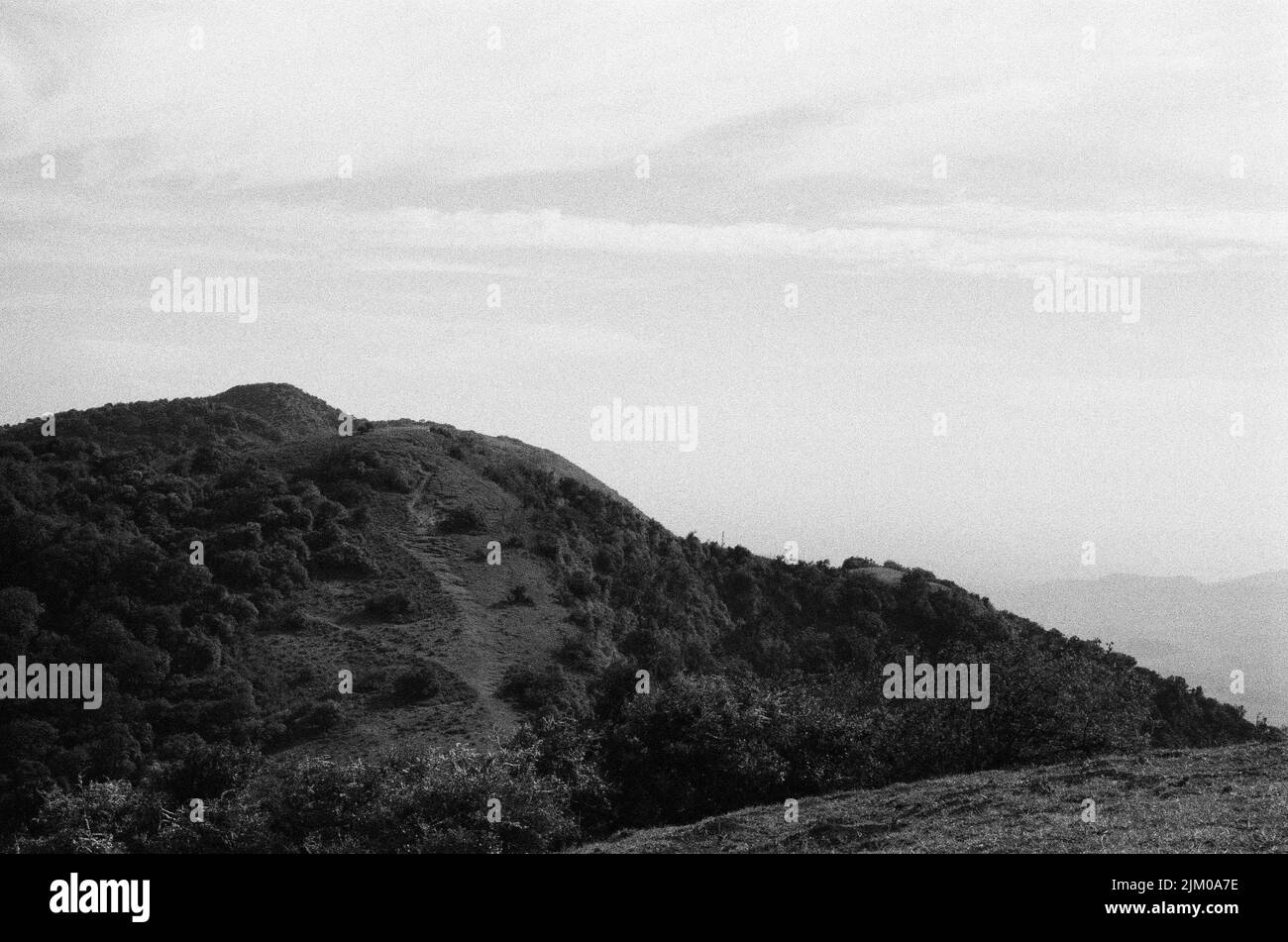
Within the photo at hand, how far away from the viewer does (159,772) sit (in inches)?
1262

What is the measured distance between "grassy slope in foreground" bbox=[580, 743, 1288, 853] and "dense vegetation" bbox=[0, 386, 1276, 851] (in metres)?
2.94

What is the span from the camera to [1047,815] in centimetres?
2039

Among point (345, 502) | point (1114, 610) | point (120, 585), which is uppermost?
point (345, 502)

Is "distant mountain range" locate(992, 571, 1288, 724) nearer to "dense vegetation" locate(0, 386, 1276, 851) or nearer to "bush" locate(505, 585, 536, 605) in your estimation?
"dense vegetation" locate(0, 386, 1276, 851)

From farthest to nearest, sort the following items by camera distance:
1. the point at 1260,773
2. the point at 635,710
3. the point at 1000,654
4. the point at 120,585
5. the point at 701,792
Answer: the point at 120,585, the point at 1000,654, the point at 635,710, the point at 701,792, the point at 1260,773

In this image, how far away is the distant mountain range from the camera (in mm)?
134125

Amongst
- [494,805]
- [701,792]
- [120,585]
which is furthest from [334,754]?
[494,805]

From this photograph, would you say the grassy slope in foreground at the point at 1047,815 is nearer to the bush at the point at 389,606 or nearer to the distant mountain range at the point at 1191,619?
the bush at the point at 389,606

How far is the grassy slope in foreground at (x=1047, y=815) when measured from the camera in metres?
17.8

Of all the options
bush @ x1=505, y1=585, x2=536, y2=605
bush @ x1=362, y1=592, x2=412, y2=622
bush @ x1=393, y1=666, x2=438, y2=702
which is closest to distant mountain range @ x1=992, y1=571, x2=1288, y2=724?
bush @ x1=505, y1=585, x2=536, y2=605

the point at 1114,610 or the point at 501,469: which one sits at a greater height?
the point at 501,469
